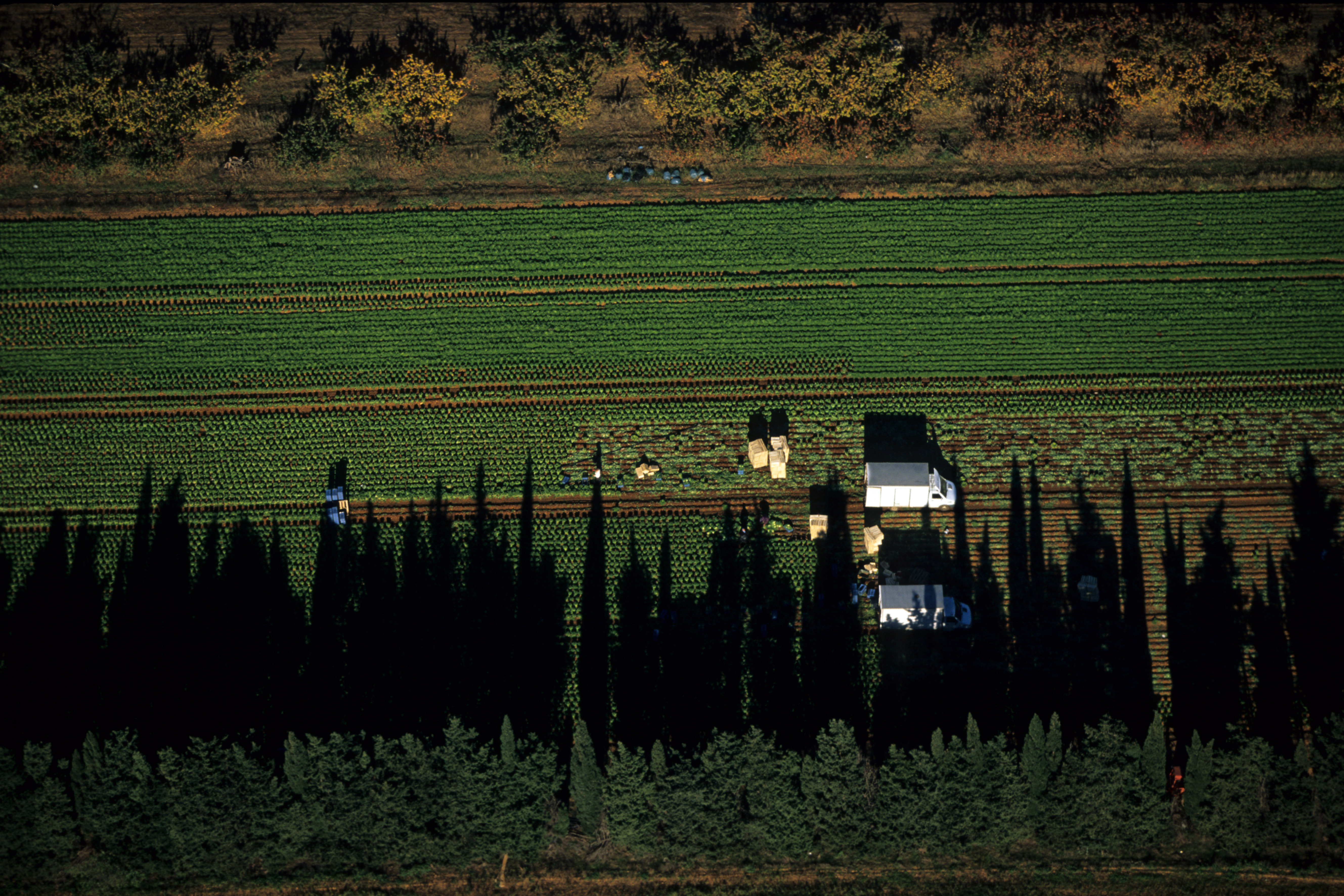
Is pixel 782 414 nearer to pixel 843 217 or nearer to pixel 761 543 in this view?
pixel 761 543

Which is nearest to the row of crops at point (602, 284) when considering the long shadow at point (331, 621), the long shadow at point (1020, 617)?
the long shadow at point (331, 621)

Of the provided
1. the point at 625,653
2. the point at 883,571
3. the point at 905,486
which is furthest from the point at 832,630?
the point at 625,653

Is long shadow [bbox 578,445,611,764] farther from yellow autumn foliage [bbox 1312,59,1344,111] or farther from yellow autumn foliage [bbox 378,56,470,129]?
yellow autumn foliage [bbox 1312,59,1344,111]

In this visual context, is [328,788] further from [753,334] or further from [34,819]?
[753,334]

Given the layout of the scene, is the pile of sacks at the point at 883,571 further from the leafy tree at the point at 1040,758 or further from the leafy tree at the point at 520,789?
the leafy tree at the point at 520,789

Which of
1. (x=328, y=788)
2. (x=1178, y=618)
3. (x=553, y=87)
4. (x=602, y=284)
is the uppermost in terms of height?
(x=553, y=87)

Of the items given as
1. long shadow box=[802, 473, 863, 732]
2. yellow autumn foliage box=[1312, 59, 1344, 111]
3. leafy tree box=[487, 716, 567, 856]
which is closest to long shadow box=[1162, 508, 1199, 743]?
long shadow box=[802, 473, 863, 732]
